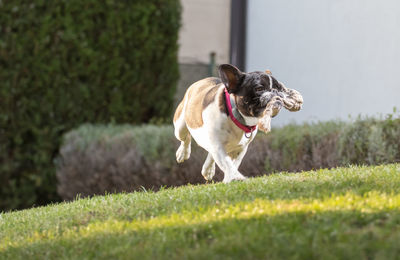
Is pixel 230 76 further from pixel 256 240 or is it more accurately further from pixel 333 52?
pixel 333 52

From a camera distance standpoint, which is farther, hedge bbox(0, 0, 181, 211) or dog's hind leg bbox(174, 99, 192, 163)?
hedge bbox(0, 0, 181, 211)

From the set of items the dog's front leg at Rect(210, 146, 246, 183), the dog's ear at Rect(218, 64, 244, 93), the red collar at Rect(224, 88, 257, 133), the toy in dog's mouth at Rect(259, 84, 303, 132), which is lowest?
the dog's front leg at Rect(210, 146, 246, 183)

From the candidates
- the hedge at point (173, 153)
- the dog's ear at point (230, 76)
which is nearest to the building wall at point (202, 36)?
the hedge at point (173, 153)

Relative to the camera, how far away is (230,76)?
15.8 ft

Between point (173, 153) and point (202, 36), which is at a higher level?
point (202, 36)

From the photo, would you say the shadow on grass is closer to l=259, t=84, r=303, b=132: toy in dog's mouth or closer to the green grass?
the green grass

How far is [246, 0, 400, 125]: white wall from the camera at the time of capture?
31.3 feet

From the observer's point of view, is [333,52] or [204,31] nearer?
[333,52]

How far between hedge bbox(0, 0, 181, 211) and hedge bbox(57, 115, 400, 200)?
1.39 ft

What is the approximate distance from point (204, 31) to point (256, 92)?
9497 mm

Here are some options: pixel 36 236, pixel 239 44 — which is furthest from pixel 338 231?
pixel 239 44

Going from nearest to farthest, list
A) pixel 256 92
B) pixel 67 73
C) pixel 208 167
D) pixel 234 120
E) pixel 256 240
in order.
A: pixel 256 240, pixel 256 92, pixel 234 120, pixel 208 167, pixel 67 73

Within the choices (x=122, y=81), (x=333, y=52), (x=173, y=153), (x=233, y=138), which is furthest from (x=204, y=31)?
(x=233, y=138)

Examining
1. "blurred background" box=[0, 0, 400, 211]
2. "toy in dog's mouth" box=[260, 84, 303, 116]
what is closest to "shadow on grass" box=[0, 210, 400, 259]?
"toy in dog's mouth" box=[260, 84, 303, 116]
